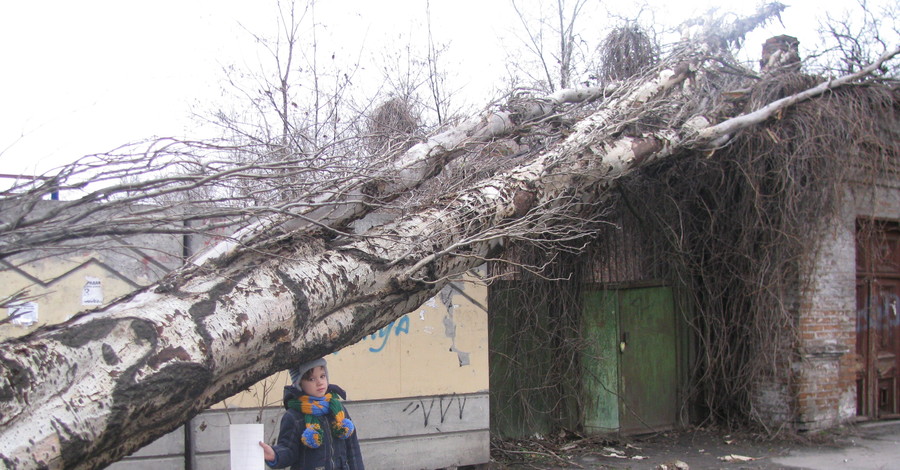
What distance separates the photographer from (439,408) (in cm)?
604

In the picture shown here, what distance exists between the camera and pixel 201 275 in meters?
3.24

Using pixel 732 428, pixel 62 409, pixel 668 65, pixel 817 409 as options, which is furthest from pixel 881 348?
pixel 62 409

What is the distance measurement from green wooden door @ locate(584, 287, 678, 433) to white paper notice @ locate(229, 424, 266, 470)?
5.22m

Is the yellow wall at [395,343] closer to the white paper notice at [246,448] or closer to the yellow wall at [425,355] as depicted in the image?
the yellow wall at [425,355]

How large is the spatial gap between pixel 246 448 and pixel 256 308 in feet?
2.12

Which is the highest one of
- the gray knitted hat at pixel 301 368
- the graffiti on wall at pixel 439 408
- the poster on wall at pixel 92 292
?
the poster on wall at pixel 92 292

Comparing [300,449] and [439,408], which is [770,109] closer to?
[439,408]

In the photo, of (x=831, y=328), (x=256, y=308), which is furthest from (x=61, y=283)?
(x=831, y=328)

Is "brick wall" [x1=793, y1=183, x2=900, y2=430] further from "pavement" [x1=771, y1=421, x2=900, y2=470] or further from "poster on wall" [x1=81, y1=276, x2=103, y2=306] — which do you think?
"poster on wall" [x1=81, y1=276, x2=103, y2=306]

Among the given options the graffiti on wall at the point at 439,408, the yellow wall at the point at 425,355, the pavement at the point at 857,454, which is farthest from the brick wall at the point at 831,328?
the graffiti on wall at the point at 439,408

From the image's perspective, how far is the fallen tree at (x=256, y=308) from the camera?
252 cm

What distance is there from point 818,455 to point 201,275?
6439 mm

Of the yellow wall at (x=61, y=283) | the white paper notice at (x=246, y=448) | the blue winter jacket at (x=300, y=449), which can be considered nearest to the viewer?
the white paper notice at (x=246, y=448)

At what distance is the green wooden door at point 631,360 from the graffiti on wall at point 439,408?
87.7 inches
